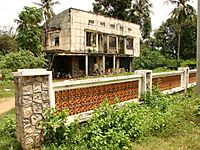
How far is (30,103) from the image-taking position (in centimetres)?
444

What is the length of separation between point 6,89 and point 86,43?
11853 millimetres

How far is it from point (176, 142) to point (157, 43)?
43451mm

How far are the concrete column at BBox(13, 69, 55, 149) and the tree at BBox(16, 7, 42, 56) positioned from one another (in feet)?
71.9

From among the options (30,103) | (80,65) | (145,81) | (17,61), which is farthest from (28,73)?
(80,65)

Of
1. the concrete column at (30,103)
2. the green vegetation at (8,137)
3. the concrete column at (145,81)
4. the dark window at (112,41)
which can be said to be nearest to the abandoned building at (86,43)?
the dark window at (112,41)

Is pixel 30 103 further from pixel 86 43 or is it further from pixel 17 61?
pixel 86 43

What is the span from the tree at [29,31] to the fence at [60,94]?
2000cm

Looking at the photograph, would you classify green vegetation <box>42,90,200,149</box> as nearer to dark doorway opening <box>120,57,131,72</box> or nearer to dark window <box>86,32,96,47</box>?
dark window <box>86,32,96,47</box>

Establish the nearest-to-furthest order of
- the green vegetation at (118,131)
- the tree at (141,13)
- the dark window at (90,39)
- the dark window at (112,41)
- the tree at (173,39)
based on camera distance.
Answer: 1. the green vegetation at (118,131)
2. the dark window at (90,39)
3. the dark window at (112,41)
4. the tree at (141,13)
5. the tree at (173,39)

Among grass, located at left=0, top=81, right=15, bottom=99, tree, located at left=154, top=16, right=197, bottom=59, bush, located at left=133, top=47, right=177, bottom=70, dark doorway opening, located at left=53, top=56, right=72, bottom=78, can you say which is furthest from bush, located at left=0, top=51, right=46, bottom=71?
tree, located at left=154, top=16, right=197, bottom=59

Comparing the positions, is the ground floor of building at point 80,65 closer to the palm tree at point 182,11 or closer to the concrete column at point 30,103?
the palm tree at point 182,11

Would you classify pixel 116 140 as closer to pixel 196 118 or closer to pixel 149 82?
pixel 196 118

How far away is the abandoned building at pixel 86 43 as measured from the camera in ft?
81.7

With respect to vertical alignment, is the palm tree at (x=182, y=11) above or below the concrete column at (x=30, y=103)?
above
